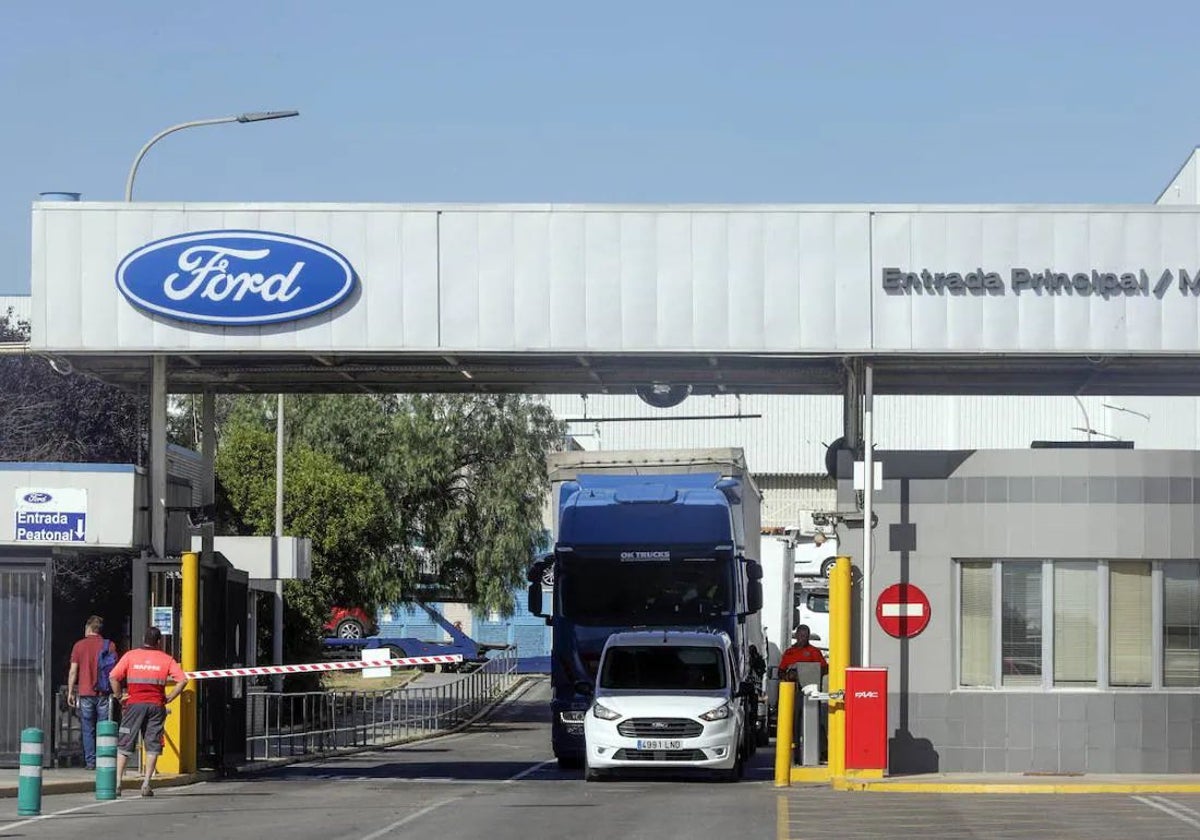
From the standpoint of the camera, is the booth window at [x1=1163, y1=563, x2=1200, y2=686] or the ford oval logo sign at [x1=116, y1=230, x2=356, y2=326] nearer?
the booth window at [x1=1163, y1=563, x2=1200, y2=686]

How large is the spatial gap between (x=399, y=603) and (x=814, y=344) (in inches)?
1227

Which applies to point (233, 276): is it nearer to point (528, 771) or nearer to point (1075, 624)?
point (528, 771)

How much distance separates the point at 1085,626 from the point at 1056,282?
13.8 feet

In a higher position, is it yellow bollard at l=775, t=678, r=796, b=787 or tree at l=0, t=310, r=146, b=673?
tree at l=0, t=310, r=146, b=673

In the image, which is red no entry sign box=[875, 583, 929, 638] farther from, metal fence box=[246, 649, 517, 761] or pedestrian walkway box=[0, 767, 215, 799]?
metal fence box=[246, 649, 517, 761]

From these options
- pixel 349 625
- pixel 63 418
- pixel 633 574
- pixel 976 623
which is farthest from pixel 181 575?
pixel 349 625

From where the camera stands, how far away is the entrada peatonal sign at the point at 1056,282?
2339cm

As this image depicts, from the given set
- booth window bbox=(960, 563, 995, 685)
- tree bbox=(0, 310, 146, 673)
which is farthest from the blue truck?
tree bbox=(0, 310, 146, 673)

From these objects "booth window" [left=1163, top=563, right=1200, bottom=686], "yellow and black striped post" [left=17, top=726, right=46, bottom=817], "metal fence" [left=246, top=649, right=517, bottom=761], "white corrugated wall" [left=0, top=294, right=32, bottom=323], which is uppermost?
"white corrugated wall" [left=0, top=294, right=32, bottom=323]

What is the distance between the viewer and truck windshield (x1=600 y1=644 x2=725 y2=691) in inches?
968

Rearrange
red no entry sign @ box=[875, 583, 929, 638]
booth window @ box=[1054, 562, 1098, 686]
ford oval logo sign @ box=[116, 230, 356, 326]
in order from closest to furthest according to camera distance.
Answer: booth window @ box=[1054, 562, 1098, 686]
red no entry sign @ box=[875, 583, 929, 638]
ford oval logo sign @ box=[116, 230, 356, 326]

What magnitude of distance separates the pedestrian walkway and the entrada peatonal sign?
10364 mm

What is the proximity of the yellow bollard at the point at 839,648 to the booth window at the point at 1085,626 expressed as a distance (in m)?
1.69

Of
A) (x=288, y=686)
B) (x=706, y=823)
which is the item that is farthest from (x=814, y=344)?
(x=288, y=686)
